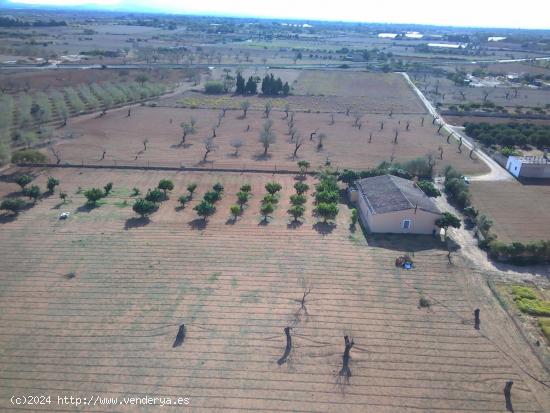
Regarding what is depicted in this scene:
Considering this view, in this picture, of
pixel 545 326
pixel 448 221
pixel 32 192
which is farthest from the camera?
pixel 32 192

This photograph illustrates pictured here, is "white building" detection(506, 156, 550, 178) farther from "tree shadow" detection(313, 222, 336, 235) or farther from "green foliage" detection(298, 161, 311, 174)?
"tree shadow" detection(313, 222, 336, 235)

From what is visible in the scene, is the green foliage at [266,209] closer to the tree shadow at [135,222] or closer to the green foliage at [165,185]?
the green foliage at [165,185]

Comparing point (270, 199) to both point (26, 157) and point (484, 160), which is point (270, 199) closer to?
point (26, 157)

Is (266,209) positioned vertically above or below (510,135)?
below

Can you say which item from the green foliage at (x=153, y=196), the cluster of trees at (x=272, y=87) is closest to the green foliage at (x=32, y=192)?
the green foliage at (x=153, y=196)

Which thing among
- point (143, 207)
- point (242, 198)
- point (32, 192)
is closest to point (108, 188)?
point (32, 192)

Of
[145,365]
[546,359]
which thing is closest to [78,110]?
[145,365]
